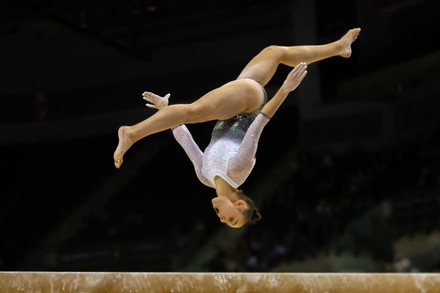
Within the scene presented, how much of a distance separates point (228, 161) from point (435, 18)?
730 centimetres

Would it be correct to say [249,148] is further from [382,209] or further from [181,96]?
[181,96]

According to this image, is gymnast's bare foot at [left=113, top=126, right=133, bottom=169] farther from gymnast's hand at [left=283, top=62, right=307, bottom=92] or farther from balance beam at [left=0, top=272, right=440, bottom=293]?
gymnast's hand at [left=283, top=62, right=307, bottom=92]

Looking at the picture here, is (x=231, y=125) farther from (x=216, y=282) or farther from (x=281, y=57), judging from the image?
(x=216, y=282)

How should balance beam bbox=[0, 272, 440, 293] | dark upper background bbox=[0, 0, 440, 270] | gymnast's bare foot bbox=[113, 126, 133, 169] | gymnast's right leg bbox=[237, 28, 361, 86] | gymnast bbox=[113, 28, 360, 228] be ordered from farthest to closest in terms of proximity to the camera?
dark upper background bbox=[0, 0, 440, 270] < gymnast's right leg bbox=[237, 28, 361, 86] < gymnast bbox=[113, 28, 360, 228] < gymnast's bare foot bbox=[113, 126, 133, 169] < balance beam bbox=[0, 272, 440, 293]

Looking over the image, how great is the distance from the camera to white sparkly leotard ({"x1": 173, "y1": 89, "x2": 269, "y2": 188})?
4723mm

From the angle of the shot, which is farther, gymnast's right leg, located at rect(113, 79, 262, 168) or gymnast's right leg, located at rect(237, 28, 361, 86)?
gymnast's right leg, located at rect(237, 28, 361, 86)

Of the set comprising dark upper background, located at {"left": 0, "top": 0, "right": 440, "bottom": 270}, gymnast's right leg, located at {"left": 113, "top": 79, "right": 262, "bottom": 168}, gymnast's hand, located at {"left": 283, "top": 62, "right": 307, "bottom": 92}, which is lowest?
dark upper background, located at {"left": 0, "top": 0, "right": 440, "bottom": 270}

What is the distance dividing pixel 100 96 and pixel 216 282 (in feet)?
30.1

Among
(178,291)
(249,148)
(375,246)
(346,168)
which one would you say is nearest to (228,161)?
(249,148)

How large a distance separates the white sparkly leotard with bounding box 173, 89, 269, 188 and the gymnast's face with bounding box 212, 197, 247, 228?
15cm

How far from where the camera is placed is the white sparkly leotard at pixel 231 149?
4723 millimetres

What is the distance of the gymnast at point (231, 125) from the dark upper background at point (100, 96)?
6774mm

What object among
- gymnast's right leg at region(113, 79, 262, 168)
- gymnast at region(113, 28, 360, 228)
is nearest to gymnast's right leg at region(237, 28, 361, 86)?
gymnast at region(113, 28, 360, 228)

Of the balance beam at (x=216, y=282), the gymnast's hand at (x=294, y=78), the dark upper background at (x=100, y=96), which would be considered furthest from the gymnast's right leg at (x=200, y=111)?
the dark upper background at (x=100, y=96)
